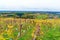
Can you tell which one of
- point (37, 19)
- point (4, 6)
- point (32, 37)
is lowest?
point (32, 37)

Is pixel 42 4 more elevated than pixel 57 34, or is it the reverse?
pixel 42 4

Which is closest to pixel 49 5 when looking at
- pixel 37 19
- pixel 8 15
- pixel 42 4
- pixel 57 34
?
pixel 42 4

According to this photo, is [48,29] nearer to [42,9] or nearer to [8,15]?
[42,9]

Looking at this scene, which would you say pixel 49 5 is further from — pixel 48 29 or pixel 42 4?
pixel 48 29

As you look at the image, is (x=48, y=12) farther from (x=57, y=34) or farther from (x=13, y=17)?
(x=13, y=17)

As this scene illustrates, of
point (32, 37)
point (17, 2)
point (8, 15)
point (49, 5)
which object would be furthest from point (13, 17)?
point (49, 5)

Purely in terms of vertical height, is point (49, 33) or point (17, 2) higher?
point (17, 2)
